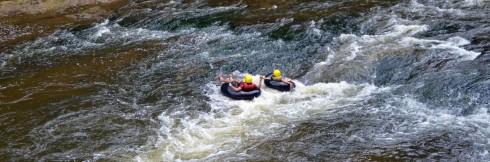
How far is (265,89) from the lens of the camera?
36.7 feet

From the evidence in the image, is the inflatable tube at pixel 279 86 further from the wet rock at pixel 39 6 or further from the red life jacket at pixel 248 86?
the wet rock at pixel 39 6

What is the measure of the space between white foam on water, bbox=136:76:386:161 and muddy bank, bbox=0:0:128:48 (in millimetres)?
8143

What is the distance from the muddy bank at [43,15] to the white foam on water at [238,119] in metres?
8.14

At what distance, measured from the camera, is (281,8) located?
55.2 ft

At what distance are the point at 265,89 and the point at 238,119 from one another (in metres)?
1.52

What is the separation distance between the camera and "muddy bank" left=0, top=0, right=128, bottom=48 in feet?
54.5

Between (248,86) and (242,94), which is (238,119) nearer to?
(242,94)

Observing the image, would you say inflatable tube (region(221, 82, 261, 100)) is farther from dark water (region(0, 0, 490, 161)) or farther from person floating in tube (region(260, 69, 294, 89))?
person floating in tube (region(260, 69, 294, 89))

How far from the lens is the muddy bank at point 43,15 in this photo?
16.6 meters

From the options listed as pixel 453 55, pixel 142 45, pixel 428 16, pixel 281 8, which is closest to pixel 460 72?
pixel 453 55

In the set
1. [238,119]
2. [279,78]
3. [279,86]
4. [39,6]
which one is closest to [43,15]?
[39,6]

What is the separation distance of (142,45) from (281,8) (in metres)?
5.03

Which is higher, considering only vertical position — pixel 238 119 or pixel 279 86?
pixel 279 86

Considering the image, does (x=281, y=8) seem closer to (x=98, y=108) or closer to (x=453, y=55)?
(x=453, y=55)
